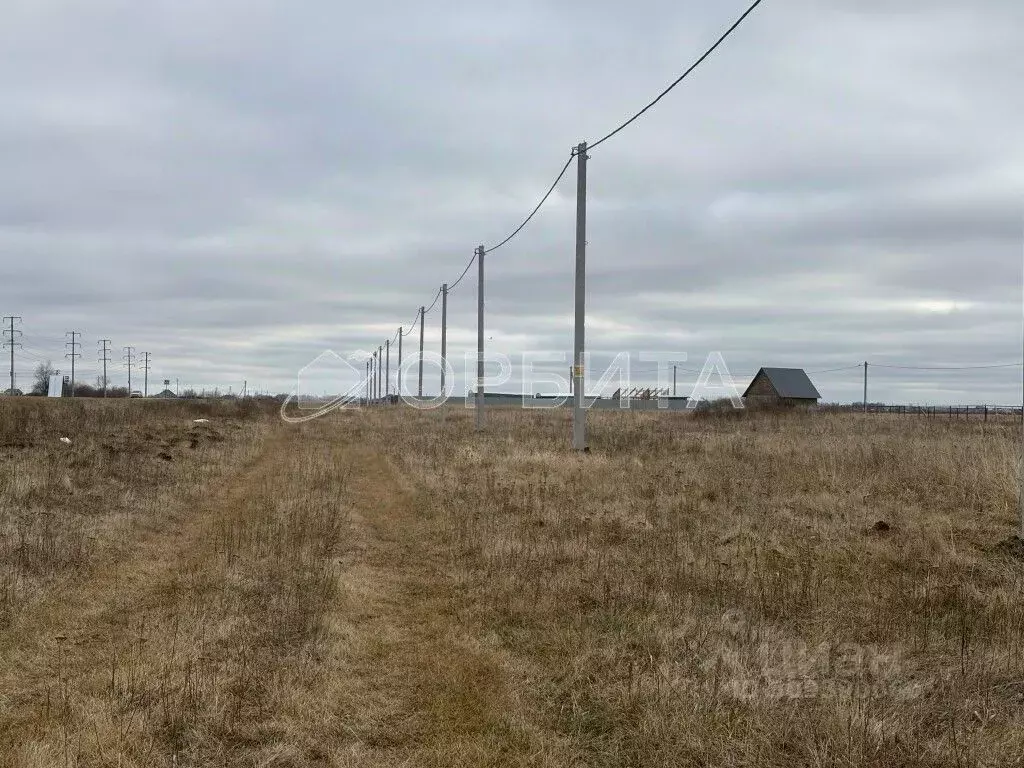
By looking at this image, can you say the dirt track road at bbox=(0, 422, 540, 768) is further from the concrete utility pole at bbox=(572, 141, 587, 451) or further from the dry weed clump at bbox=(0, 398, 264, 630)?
the concrete utility pole at bbox=(572, 141, 587, 451)

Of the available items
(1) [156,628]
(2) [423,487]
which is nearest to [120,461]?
(2) [423,487]

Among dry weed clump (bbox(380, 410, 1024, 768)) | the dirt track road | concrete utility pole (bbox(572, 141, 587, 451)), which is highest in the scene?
concrete utility pole (bbox(572, 141, 587, 451))

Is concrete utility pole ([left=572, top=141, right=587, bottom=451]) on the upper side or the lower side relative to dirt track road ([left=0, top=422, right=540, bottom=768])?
upper

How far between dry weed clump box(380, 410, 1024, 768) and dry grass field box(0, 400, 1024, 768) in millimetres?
30

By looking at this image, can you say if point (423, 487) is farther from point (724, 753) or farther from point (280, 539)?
point (724, 753)

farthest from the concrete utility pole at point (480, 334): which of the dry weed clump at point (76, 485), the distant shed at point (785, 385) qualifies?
the distant shed at point (785, 385)

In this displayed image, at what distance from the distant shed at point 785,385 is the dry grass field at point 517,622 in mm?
59729

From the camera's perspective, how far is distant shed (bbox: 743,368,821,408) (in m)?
72.1

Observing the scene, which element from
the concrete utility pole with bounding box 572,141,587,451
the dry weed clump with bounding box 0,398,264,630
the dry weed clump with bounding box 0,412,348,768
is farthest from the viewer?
the concrete utility pole with bounding box 572,141,587,451

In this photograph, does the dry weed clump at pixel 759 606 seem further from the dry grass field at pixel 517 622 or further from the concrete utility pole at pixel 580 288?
the concrete utility pole at pixel 580 288

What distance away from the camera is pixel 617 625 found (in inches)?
250

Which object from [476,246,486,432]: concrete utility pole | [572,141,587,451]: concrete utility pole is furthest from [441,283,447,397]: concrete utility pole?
[572,141,587,451]: concrete utility pole

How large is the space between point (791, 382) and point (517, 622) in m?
71.5

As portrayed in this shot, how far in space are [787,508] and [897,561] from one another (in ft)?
10.6
